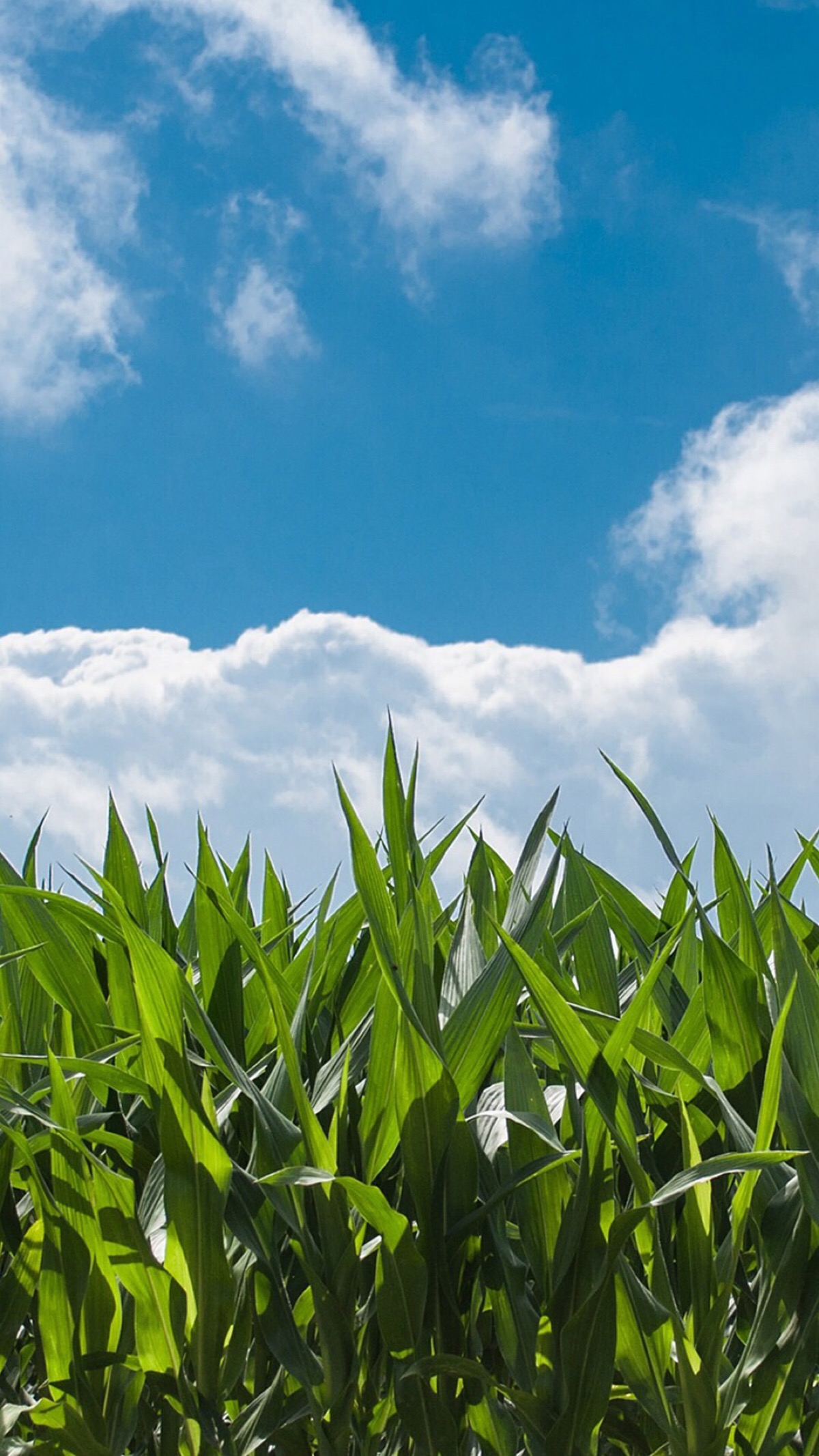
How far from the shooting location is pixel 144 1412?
856mm

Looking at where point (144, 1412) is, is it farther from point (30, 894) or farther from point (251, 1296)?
point (30, 894)

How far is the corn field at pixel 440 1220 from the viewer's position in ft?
2.23

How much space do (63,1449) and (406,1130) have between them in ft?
1.04

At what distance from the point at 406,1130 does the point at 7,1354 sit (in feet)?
1.20

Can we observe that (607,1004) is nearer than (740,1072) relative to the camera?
No

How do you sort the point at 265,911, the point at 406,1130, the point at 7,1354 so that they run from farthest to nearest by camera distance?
1. the point at 265,911
2. the point at 7,1354
3. the point at 406,1130

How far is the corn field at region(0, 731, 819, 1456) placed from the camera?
68cm

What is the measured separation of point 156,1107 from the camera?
72cm

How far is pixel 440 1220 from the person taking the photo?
71 centimetres

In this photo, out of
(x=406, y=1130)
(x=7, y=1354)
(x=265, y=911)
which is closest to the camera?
(x=406, y=1130)

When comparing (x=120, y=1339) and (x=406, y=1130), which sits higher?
(x=406, y=1130)

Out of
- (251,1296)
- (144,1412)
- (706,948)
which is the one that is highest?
(706,948)

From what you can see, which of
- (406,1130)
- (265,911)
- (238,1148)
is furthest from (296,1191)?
(265,911)

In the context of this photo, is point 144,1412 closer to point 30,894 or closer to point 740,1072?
point 30,894
